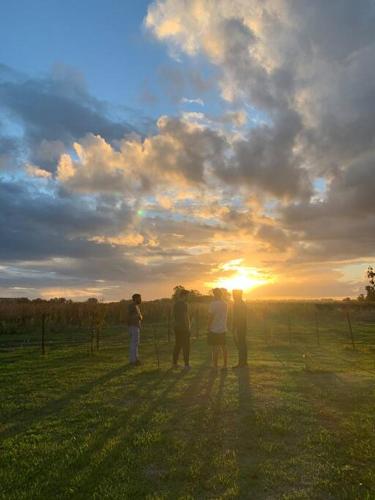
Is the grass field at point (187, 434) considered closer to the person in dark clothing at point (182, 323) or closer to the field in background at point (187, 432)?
the field in background at point (187, 432)

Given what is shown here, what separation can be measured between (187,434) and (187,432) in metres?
0.11

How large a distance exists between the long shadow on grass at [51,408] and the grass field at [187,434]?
26mm

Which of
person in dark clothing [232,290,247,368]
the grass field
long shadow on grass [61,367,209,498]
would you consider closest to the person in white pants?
the grass field

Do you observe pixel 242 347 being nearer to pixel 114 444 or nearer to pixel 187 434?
pixel 187 434

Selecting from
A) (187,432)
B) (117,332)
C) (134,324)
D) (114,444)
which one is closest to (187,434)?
(187,432)

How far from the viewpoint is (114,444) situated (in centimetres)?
729

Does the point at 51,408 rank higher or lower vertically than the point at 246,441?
higher

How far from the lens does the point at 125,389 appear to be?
451 inches

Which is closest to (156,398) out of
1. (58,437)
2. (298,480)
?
(58,437)

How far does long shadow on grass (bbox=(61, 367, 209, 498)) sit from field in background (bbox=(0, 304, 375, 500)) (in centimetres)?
2

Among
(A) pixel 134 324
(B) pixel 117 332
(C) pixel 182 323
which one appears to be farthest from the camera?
(B) pixel 117 332

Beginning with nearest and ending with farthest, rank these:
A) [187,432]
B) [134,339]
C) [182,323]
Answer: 1. [187,432]
2. [182,323]
3. [134,339]

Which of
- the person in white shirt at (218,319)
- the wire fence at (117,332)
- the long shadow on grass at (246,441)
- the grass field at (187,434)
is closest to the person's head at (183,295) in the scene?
the person in white shirt at (218,319)

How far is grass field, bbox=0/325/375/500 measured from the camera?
5.84m
